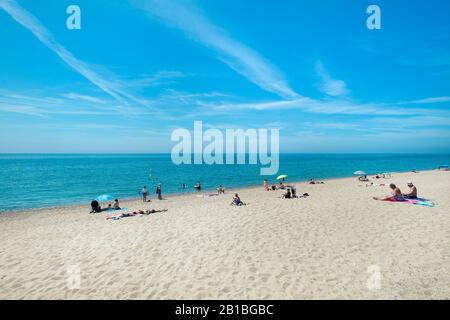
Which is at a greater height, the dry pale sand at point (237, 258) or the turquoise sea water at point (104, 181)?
the dry pale sand at point (237, 258)

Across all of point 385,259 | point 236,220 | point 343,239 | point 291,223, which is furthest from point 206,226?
point 385,259

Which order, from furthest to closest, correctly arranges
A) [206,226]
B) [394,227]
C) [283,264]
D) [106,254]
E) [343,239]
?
[206,226]
[394,227]
[343,239]
[106,254]
[283,264]

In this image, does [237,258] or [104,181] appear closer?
[237,258]

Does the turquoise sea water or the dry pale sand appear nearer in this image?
the dry pale sand

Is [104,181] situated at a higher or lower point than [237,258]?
lower

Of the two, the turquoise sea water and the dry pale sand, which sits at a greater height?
the dry pale sand

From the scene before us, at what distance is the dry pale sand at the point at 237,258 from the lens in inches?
274

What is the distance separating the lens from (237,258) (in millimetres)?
8938

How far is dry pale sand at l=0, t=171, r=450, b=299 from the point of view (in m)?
6.96

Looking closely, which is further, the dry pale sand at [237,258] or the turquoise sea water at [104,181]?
the turquoise sea water at [104,181]

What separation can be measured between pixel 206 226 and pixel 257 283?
6.14 metres
